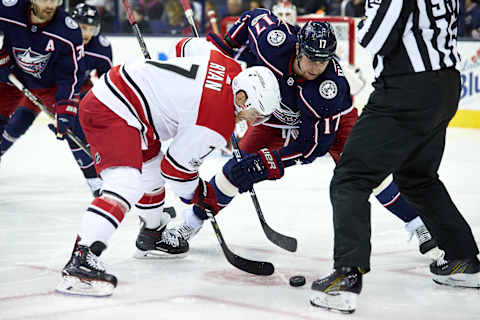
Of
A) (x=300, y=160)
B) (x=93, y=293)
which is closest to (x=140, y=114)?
(x=93, y=293)

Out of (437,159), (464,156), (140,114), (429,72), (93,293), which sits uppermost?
(429,72)

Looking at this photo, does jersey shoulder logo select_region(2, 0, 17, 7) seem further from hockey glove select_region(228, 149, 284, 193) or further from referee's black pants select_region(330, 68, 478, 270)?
referee's black pants select_region(330, 68, 478, 270)

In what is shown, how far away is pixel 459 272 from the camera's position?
2.40 m

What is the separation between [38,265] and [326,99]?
3.95ft

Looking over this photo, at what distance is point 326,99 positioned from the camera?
2.71 meters

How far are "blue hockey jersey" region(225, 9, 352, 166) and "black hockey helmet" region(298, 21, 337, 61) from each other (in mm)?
161

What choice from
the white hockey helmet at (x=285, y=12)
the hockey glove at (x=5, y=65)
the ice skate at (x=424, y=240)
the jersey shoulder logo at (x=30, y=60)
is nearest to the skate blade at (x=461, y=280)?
the ice skate at (x=424, y=240)

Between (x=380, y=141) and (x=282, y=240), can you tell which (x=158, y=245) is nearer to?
(x=282, y=240)

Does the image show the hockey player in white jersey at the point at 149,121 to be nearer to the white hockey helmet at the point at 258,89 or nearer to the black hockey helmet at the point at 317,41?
the white hockey helmet at the point at 258,89

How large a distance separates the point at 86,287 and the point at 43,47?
6.81 feet

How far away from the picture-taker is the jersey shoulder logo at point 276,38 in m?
2.82

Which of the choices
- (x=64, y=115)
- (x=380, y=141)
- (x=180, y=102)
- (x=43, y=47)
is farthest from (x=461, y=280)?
(x=43, y=47)

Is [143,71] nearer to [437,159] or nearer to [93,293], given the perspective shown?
[93,293]

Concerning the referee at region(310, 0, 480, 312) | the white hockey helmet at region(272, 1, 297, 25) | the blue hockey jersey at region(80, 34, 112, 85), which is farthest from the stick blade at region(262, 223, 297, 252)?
the white hockey helmet at region(272, 1, 297, 25)
